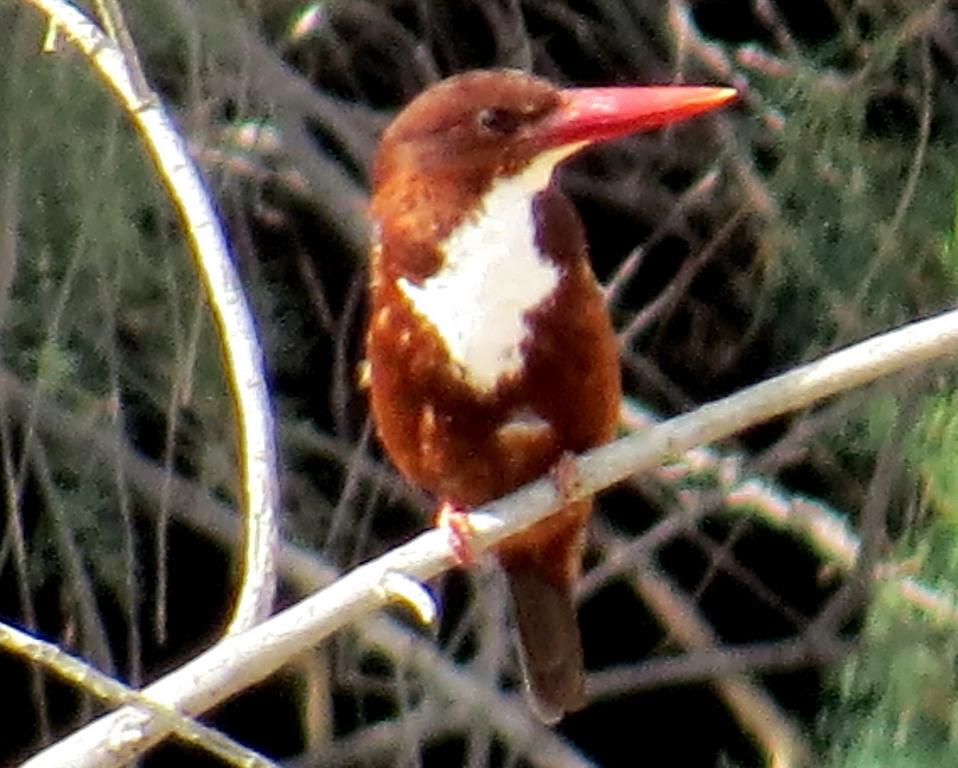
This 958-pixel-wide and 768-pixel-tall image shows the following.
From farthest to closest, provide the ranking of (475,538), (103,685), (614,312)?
(614,312) < (475,538) < (103,685)

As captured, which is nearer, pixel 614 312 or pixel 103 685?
pixel 103 685

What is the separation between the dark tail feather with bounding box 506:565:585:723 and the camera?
189 centimetres

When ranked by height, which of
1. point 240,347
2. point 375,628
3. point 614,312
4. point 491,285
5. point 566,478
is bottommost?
point 375,628

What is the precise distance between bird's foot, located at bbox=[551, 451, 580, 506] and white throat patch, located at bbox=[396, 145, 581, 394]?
8 centimetres

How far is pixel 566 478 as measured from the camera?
62.9 inches

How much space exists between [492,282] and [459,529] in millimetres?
179

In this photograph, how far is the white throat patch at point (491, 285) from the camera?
161 centimetres

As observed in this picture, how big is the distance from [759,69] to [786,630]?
76 centimetres

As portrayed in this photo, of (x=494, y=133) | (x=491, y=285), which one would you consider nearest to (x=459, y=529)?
(x=491, y=285)

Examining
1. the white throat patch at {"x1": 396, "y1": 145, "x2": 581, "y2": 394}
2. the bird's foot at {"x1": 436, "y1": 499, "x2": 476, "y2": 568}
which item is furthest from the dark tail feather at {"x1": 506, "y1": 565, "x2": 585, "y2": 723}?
the white throat patch at {"x1": 396, "y1": 145, "x2": 581, "y2": 394}

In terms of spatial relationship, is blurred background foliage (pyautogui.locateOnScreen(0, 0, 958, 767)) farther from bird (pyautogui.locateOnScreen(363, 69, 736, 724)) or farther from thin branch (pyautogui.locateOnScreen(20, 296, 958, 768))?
thin branch (pyautogui.locateOnScreen(20, 296, 958, 768))

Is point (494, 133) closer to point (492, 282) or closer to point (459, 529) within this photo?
point (492, 282)

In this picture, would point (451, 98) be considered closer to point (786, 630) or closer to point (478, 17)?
point (478, 17)

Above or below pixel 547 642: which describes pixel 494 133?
above
